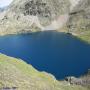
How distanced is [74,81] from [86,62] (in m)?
48.1

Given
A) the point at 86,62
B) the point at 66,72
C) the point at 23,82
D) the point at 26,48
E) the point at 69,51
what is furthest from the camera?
the point at 26,48

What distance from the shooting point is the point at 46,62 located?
130500 millimetres

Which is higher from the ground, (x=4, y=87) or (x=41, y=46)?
(x=4, y=87)

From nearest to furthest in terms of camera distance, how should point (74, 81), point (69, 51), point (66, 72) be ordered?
point (74, 81) → point (66, 72) → point (69, 51)

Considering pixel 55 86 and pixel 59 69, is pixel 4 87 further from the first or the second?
pixel 59 69

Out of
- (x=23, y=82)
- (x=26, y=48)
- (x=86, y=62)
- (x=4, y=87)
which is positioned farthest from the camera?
(x=26, y=48)

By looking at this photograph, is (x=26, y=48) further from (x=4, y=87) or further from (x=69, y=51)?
(x=4, y=87)

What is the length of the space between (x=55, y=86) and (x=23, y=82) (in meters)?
14.0

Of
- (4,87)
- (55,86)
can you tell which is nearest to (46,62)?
(55,86)

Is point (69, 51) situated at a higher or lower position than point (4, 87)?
lower

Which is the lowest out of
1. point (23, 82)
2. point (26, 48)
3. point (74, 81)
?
point (26, 48)

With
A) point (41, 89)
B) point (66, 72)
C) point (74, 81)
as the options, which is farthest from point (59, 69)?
point (41, 89)

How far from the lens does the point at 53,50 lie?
16662 centimetres

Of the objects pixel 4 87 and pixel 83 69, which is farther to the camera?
pixel 83 69
